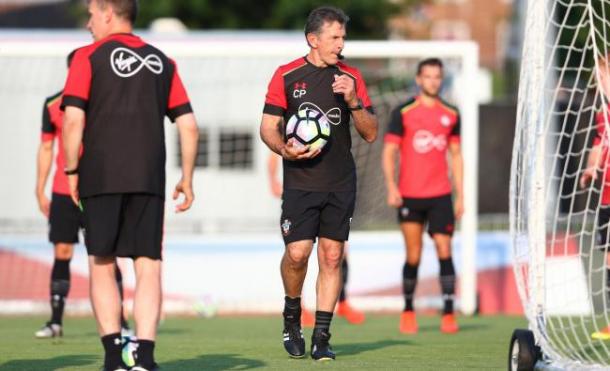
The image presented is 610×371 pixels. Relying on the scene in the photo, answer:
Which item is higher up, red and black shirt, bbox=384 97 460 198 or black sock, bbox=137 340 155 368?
red and black shirt, bbox=384 97 460 198

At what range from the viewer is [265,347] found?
966cm

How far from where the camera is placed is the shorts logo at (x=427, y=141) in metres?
11.9

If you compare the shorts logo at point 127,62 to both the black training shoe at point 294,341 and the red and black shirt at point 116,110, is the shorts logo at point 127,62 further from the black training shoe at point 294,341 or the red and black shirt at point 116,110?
the black training shoe at point 294,341

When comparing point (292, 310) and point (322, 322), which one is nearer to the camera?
point (322, 322)

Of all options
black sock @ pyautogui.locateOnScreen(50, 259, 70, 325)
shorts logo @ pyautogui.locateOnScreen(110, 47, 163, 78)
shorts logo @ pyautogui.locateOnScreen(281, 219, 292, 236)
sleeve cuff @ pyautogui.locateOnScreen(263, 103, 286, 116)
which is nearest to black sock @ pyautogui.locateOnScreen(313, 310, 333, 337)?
shorts logo @ pyautogui.locateOnScreen(281, 219, 292, 236)

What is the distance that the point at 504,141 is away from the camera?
23875 mm

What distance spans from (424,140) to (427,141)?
3 cm

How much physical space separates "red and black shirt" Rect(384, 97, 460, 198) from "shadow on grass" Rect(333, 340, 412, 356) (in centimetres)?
186

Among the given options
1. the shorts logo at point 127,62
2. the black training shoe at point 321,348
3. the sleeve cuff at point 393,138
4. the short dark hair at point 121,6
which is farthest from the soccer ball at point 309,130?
the sleeve cuff at point 393,138

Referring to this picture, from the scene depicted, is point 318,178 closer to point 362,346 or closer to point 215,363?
point 215,363

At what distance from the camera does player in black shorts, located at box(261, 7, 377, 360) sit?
8453 mm

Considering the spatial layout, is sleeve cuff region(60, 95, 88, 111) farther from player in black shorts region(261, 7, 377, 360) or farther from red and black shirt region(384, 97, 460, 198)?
red and black shirt region(384, 97, 460, 198)

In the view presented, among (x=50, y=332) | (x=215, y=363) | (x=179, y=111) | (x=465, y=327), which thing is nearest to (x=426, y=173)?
(x=465, y=327)

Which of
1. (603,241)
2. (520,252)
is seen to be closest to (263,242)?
(603,241)
